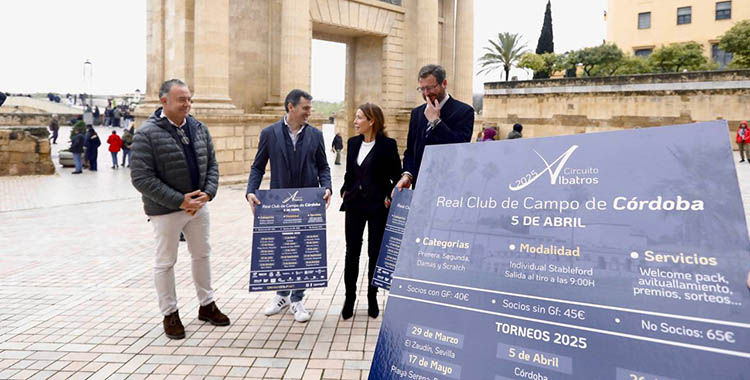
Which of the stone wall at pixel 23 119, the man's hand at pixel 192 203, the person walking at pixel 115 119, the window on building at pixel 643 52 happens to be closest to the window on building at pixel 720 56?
the window on building at pixel 643 52

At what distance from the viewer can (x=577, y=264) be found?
1.83 meters

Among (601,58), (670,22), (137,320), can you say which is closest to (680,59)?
(601,58)

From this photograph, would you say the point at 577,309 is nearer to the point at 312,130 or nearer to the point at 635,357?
the point at 635,357

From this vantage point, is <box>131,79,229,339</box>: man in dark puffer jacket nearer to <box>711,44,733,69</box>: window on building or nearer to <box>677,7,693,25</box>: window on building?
<box>711,44,733,69</box>: window on building

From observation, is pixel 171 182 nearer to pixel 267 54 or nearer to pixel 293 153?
pixel 293 153

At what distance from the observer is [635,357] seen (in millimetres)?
1633

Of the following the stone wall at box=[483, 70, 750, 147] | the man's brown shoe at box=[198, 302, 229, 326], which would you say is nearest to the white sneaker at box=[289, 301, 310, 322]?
the man's brown shoe at box=[198, 302, 229, 326]

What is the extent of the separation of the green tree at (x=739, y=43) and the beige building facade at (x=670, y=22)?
7.86 m

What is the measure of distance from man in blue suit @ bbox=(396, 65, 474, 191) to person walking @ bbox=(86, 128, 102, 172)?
1608 centimetres

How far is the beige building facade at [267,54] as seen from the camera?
15672mm

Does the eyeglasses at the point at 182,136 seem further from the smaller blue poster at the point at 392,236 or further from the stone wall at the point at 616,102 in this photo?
the stone wall at the point at 616,102

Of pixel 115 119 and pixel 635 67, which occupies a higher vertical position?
pixel 635 67

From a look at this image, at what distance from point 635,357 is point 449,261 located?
2.44ft

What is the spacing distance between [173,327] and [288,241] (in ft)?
3.80
